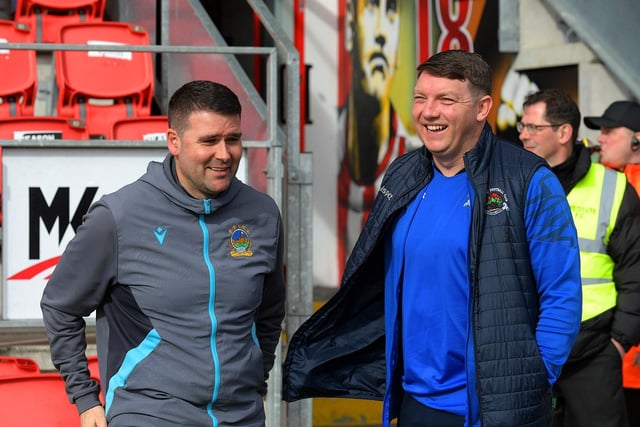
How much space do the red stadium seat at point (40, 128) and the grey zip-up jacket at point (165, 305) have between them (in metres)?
3.58

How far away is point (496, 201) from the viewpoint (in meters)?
3.39

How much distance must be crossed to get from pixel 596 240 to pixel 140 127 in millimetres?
3199

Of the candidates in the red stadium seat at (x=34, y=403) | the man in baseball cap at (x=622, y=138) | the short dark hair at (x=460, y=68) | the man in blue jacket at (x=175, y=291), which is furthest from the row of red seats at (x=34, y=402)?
the man in baseball cap at (x=622, y=138)

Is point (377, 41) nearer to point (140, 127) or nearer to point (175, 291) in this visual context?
point (140, 127)

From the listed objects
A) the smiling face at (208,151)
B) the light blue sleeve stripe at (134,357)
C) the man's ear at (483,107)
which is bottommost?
the light blue sleeve stripe at (134,357)

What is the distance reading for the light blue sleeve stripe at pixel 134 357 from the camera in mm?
3418

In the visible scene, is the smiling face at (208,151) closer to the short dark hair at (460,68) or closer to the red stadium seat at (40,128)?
the short dark hair at (460,68)

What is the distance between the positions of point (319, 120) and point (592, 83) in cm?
235

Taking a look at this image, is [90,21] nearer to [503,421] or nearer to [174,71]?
[174,71]

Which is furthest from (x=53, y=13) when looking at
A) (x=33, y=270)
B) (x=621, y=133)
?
(x=621, y=133)

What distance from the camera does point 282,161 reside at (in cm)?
596

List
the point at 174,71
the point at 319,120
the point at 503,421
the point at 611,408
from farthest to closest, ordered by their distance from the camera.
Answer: the point at 319,120 < the point at 174,71 < the point at 611,408 < the point at 503,421

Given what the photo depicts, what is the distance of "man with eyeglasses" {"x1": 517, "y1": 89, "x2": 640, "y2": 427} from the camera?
4949 mm

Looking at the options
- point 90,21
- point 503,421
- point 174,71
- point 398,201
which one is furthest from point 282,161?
point 90,21
